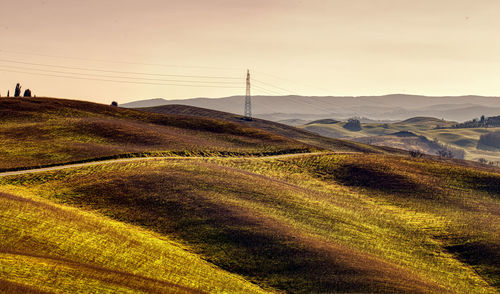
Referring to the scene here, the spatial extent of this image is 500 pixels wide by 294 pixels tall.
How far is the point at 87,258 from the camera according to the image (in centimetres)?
3067

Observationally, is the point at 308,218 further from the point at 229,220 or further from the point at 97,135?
the point at 97,135

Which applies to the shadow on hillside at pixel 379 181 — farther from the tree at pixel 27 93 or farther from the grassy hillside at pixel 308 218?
the tree at pixel 27 93

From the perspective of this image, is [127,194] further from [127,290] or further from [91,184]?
[127,290]

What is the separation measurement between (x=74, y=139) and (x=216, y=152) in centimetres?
2733

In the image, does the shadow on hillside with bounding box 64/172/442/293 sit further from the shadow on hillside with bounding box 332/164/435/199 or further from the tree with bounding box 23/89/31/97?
the tree with bounding box 23/89/31/97

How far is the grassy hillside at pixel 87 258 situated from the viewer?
82.4ft

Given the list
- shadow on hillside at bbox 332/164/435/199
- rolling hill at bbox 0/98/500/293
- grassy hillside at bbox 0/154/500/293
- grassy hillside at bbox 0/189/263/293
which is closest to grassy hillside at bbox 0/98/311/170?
rolling hill at bbox 0/98/500/293

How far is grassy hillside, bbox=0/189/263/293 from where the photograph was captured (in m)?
25.1

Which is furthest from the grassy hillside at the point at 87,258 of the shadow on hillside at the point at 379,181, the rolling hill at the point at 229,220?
the shadow on hillside at the point at 379,181

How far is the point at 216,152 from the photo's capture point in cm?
8188

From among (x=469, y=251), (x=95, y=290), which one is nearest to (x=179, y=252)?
(x=95, y=290)

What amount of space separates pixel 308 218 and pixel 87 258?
27.0 metres

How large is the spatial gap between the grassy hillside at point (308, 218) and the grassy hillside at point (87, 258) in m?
3.18

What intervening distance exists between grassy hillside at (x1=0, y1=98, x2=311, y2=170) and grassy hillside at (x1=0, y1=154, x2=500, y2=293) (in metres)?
10.4
